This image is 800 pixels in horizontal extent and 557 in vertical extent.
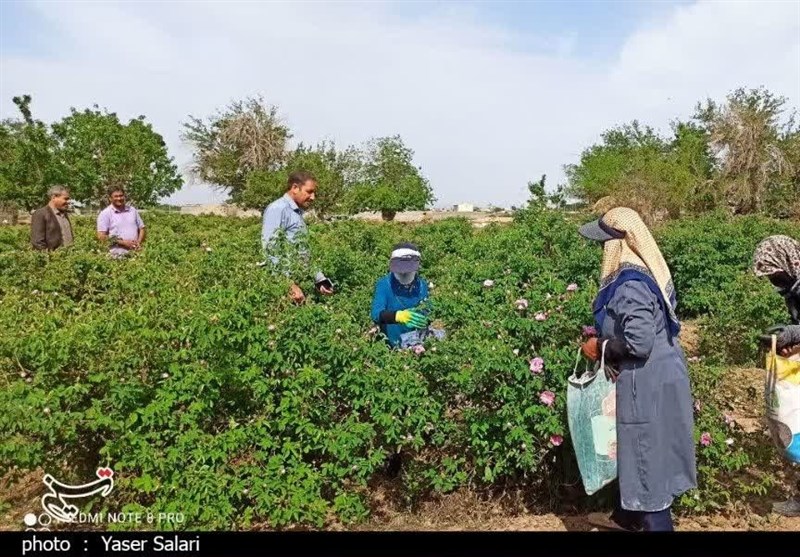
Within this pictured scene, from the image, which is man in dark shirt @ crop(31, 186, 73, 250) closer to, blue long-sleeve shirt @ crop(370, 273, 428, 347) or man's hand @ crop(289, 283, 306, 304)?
man's hand @ crop(289, 283, 306, 304)

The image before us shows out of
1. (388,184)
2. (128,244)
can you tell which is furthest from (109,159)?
(128,244)

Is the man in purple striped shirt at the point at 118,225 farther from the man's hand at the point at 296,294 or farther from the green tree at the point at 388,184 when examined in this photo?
the green tree at the point at 388,184

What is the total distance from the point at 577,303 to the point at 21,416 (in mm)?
2266

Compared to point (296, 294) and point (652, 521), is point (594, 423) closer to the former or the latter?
point (652, 521)

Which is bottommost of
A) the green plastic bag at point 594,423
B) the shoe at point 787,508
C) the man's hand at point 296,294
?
the shoe at point 787,508

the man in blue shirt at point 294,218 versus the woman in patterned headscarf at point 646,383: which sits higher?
the man in blue shirt at point 294,218

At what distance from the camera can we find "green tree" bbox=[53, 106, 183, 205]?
3444 centimetres

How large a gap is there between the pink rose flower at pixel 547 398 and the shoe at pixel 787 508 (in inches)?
51.8

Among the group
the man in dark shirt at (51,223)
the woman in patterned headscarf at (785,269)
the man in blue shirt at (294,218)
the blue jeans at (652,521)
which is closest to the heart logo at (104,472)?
the man in blue shirt at (294,218)

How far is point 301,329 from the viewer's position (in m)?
3.17

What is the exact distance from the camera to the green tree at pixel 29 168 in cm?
3130

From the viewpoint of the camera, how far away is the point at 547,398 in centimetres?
309
